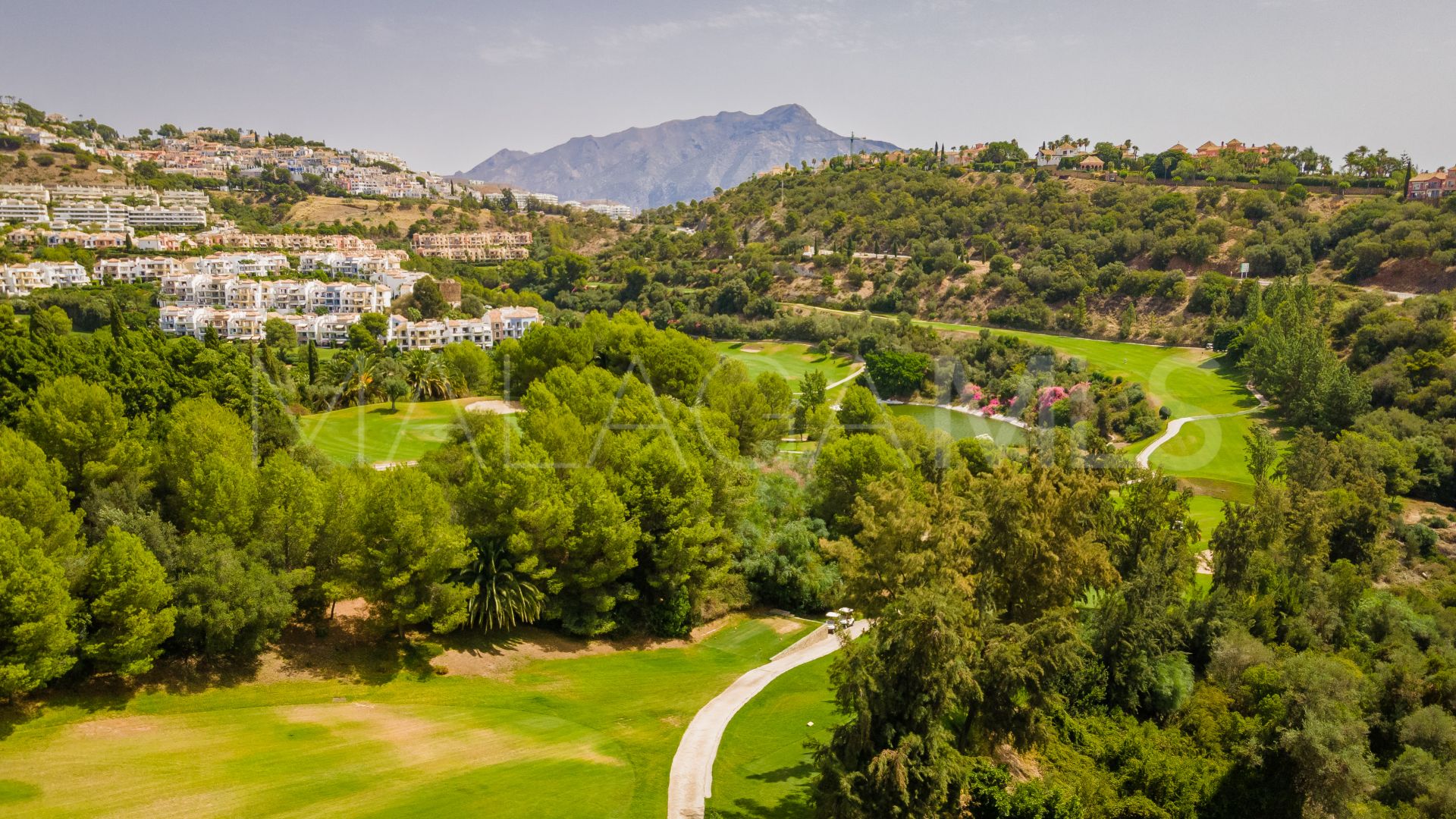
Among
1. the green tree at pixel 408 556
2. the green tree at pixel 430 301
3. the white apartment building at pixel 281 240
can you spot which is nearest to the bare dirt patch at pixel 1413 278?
the green tree at pixel 408 556

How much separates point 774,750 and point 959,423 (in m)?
42.1

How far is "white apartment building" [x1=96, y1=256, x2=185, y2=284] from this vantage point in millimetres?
94438

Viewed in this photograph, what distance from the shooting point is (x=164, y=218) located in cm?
12581

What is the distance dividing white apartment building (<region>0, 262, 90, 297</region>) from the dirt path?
3365 inches

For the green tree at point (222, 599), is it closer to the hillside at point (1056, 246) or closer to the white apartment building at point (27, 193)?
the hillside at point (1056, 246)

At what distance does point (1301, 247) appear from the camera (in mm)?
73188

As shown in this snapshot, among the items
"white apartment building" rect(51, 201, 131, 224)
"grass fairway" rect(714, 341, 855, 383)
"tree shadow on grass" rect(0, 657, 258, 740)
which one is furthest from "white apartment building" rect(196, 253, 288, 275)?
"tree shadow on grass" rect(0, 657, 258, 740)

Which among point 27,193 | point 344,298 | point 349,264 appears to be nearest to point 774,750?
point 344,298

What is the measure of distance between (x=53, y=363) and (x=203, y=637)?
20807 mm

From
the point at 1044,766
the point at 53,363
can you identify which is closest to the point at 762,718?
the point at 1044,766

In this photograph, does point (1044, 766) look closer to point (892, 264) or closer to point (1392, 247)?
point (1392, 247)

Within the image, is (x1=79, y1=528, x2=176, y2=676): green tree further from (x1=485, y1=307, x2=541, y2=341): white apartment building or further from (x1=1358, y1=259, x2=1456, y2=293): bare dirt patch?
(x1=1358, y1=259, x2=1456, y2=293): bare dirt patch

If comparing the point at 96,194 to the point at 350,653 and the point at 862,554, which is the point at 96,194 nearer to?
the point at 350,653

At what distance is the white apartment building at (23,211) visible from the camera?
11150 cm
